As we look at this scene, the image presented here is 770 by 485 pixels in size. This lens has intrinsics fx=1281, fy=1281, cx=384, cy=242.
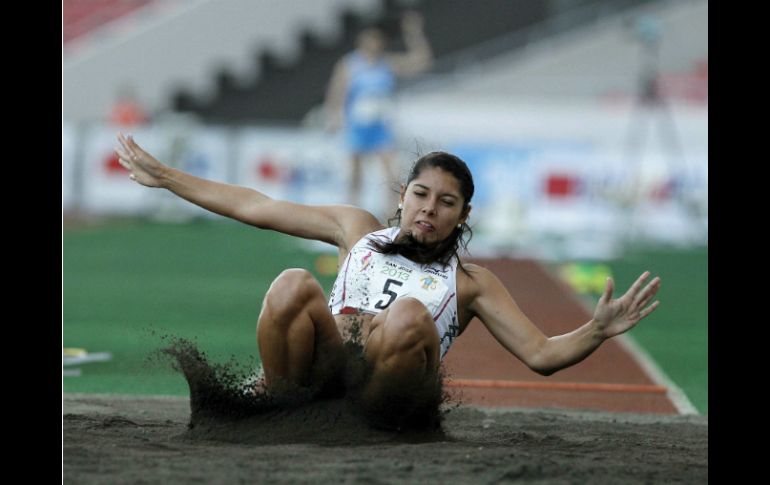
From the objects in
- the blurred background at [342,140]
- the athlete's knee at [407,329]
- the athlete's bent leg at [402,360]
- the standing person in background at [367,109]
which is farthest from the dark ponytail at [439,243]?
the standing person in background at [367,109]

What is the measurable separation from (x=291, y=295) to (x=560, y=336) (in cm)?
121

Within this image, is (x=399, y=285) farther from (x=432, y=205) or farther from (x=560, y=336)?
(x=560, y=336)

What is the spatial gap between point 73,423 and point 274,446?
117 centimetres

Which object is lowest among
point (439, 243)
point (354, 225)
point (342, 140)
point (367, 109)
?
point (439, 243)

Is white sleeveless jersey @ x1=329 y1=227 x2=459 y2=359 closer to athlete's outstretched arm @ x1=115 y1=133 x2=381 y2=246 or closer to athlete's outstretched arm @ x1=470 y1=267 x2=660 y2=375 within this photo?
athlete's outstretched arm @ x1=470 y1=267 x2=660 y2=375

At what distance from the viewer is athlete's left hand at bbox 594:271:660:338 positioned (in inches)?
214

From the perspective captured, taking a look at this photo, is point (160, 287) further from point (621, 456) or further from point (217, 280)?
point (621, 456)

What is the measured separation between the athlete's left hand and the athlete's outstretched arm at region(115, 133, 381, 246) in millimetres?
1223

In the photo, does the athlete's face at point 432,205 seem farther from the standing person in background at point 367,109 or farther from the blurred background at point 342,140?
the standing person in background at point 367,109

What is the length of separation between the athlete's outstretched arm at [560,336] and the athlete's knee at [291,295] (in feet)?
3.10

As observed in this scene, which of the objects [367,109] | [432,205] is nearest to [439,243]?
[432,205]

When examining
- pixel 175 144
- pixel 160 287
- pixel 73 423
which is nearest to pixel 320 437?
pixel 73 423

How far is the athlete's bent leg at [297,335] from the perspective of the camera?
514cm

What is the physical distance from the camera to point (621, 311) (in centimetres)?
548
